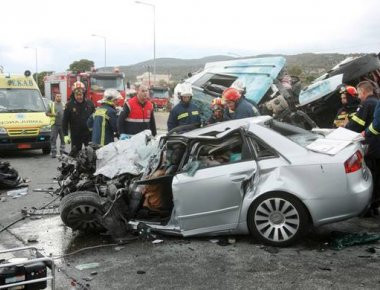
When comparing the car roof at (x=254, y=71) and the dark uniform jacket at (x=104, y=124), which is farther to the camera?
the car roof at (x=254, y=71)

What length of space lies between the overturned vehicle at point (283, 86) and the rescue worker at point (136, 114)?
2.92 meters

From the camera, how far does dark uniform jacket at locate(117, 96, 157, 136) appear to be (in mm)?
7863

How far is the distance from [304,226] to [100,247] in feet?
7.44

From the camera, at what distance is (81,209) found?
5.70 metres

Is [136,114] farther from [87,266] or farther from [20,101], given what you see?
[20,101]

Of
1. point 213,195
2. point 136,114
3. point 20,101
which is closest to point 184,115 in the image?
point 136,114

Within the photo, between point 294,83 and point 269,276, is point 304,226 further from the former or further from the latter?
point 294,83

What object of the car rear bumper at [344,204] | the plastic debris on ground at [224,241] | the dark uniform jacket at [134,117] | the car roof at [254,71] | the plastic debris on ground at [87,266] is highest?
the car roof at [254,71]

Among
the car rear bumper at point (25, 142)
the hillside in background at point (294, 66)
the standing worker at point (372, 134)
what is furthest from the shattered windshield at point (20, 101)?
the standing worker at point (372, 134)

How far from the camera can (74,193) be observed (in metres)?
5.78

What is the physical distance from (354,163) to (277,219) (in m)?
1.00

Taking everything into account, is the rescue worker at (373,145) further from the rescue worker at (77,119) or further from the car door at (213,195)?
the rescue worker at (77,119)

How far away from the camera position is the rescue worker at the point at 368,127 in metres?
6.29

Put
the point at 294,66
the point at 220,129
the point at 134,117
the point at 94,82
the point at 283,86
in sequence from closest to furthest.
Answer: the point at 220,129, the point at 134,117, the point at 283,86, the point at 94,82, the point at 294,66
